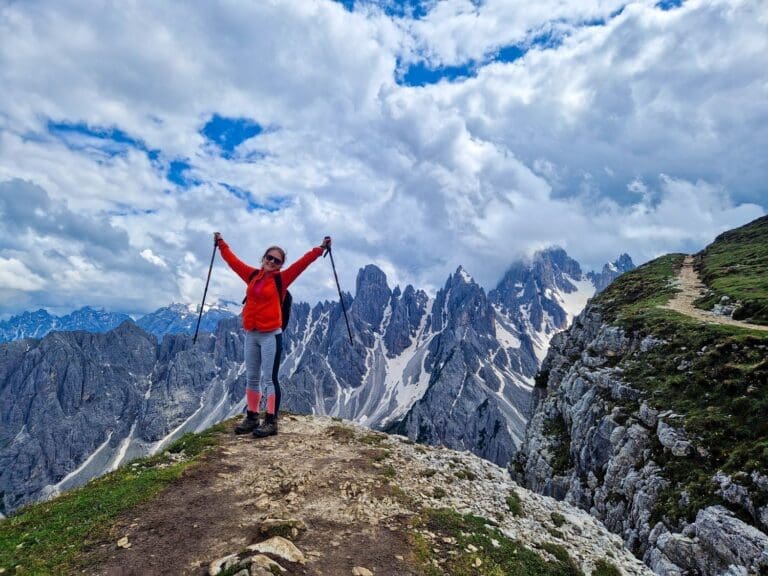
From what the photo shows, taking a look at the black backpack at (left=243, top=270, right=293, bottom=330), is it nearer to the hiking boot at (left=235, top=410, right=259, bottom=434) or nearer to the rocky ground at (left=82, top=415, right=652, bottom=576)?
the hiking boot at (left=235, top=410, right=259, bottom=434)

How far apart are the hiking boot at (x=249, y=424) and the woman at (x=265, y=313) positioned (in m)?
1.32

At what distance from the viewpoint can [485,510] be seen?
14.2 meters

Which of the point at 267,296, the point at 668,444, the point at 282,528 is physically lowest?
the point at 282,528

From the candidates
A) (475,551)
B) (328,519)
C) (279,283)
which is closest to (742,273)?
(475,551)

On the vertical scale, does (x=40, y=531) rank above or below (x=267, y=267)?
below

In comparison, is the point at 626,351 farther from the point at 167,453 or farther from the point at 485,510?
the point at 167,453

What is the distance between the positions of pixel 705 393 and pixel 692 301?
110 feet

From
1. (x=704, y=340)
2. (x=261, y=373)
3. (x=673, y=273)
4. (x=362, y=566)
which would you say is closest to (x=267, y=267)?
(x=261, y=373)

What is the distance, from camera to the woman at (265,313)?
1808cm

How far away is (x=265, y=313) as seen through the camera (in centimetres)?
1803

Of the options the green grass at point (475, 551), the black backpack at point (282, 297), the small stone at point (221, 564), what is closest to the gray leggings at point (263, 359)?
the black backpack at point (282, 297)

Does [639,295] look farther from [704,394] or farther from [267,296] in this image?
[267,296]

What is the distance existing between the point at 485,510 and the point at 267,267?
43.3 ft

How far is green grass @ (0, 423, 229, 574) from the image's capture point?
9.27m
